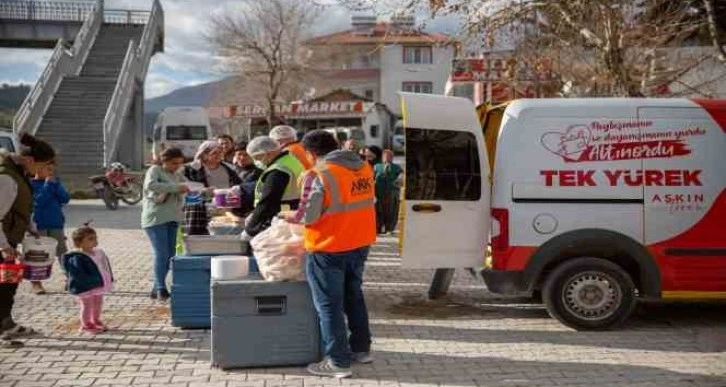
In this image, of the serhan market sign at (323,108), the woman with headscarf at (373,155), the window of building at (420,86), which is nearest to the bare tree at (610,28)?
the woman with headscarf at (373,155)

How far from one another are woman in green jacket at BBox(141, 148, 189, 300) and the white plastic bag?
2.24 m

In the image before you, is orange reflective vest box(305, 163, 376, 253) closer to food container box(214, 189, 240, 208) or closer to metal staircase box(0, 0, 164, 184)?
food container box(214, 189, 240, 208)

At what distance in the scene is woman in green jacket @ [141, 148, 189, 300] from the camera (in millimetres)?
7703

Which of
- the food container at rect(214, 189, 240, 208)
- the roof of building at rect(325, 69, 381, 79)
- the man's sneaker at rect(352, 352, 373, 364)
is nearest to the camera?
the man's sneaker at rect(352, 352, 373, 364)

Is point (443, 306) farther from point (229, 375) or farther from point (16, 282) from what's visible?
point (16, 282)

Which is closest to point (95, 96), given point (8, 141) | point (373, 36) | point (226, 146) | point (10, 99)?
point (10, 99)

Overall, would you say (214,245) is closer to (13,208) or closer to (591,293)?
(13,208)

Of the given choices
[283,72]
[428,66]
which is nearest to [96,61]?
[283,72]

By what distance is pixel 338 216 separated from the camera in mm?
5391

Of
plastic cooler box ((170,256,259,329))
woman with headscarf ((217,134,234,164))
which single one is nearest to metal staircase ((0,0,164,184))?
woman with headscarf ((217,134,234,164))

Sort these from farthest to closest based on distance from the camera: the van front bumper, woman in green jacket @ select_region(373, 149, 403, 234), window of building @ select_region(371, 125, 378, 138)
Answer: window of building @ select_region(371, 125, 378, 138) → woman in green jacket @ select_region(373, 149, 403, 234) → the van front bumper

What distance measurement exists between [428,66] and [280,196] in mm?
57547

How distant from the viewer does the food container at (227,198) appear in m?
7.37

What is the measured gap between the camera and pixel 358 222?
216 inches
